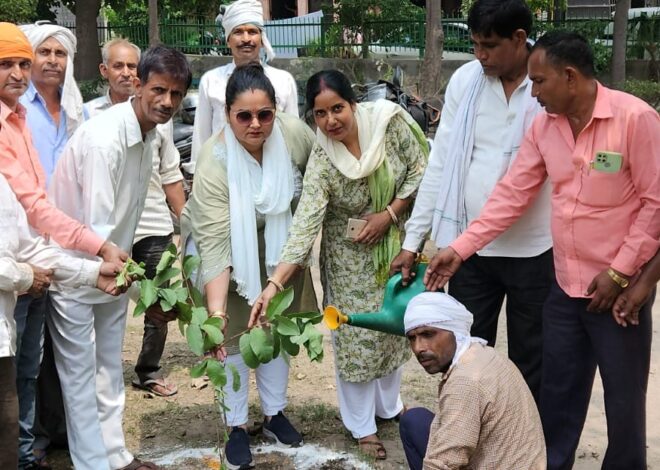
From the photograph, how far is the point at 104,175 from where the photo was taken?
333 centimetres

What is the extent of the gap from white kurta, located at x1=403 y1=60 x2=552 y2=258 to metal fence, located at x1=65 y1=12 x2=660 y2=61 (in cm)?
1142

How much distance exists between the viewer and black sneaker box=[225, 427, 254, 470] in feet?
12.8

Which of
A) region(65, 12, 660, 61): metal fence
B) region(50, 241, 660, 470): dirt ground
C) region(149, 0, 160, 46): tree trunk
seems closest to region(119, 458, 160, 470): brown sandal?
region(50, 241, 660, 470): dirt ground

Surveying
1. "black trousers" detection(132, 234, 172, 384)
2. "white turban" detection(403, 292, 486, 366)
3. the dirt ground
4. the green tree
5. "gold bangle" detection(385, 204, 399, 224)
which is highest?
the green tree

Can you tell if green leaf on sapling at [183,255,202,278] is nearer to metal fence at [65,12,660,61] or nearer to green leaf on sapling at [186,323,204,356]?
green leaf on sapling at [186,323,204,356]

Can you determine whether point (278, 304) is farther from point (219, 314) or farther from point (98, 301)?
point (98, 301)

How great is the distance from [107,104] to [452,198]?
2064 mm

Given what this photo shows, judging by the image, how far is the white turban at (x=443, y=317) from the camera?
8.87ft

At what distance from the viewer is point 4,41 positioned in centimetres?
350

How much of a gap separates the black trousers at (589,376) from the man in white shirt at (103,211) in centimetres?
173

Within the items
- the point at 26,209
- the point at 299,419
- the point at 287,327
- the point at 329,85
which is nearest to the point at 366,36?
the point at 299,419

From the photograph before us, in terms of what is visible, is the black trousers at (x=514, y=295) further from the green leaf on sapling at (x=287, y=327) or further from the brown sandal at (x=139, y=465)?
the brown sandal at (x=139, y=465)

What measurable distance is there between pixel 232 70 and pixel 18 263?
2.19 meters

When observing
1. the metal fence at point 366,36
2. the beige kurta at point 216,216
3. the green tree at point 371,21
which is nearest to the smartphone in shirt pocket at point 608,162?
the beige kurta at point 216,216
